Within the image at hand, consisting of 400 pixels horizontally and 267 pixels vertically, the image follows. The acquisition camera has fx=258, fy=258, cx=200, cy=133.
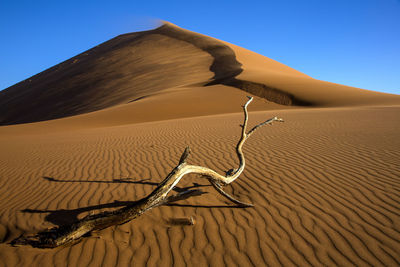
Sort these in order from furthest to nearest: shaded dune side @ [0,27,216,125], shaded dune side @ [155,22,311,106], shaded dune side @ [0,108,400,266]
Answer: shaded dune side @ [0,27,216,125] < shaded dune side @ [155,22,311,106] < shaded dune side @ [0,108,400,266]

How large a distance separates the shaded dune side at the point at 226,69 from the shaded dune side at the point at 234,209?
1435 centimetres

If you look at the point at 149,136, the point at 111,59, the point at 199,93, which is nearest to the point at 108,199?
the point at 149,136

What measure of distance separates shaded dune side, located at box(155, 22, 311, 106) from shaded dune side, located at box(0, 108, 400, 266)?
Answer: 14.4 meters

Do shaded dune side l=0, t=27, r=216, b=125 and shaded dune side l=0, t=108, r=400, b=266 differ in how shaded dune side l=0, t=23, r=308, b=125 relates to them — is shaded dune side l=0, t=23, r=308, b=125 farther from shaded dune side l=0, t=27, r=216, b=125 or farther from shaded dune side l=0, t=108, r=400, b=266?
shaded dune side l=0, t=108, r=400, b=266

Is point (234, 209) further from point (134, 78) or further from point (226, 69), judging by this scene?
point (134, 78)

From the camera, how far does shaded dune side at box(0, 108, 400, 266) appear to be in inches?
114

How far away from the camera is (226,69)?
1251 inches

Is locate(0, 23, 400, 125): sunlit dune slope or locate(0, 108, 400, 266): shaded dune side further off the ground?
locate(0, 23, 400, 125): sunlit dune slope

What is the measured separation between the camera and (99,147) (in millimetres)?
8570

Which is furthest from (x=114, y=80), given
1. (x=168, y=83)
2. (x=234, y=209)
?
(x=234, y=209)

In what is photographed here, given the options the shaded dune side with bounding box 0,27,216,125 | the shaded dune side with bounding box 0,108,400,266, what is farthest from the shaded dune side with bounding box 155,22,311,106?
the shaded dune side with bounding box 0,108,400,266

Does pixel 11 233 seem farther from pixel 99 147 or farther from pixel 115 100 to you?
pixel 115 100

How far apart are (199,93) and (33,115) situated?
2318 cm

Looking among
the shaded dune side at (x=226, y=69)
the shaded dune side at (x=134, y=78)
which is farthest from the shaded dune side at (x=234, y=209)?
the shaded dune side at (x=134, y=78)
